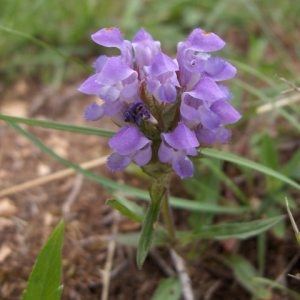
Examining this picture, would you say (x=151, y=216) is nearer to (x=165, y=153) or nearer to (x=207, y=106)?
(x=165, y=153)

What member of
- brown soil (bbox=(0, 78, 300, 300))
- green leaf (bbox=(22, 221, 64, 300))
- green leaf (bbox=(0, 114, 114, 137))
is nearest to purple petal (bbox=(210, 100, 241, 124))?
green leaf (bbox=(0, 114, 114, 137))

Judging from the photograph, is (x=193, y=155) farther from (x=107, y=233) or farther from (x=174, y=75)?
(x=107, y=233)

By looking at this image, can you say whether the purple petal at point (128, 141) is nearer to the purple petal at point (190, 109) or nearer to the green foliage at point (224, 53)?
the purple petal at point (190, 109)

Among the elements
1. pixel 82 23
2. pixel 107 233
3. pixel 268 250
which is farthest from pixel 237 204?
pixel 82 23

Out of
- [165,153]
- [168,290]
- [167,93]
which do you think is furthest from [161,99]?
[168,290]

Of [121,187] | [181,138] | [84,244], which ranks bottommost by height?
[84,244]

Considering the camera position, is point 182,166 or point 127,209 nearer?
point 182,166

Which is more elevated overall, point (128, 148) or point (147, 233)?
Result: point (128, 148)
